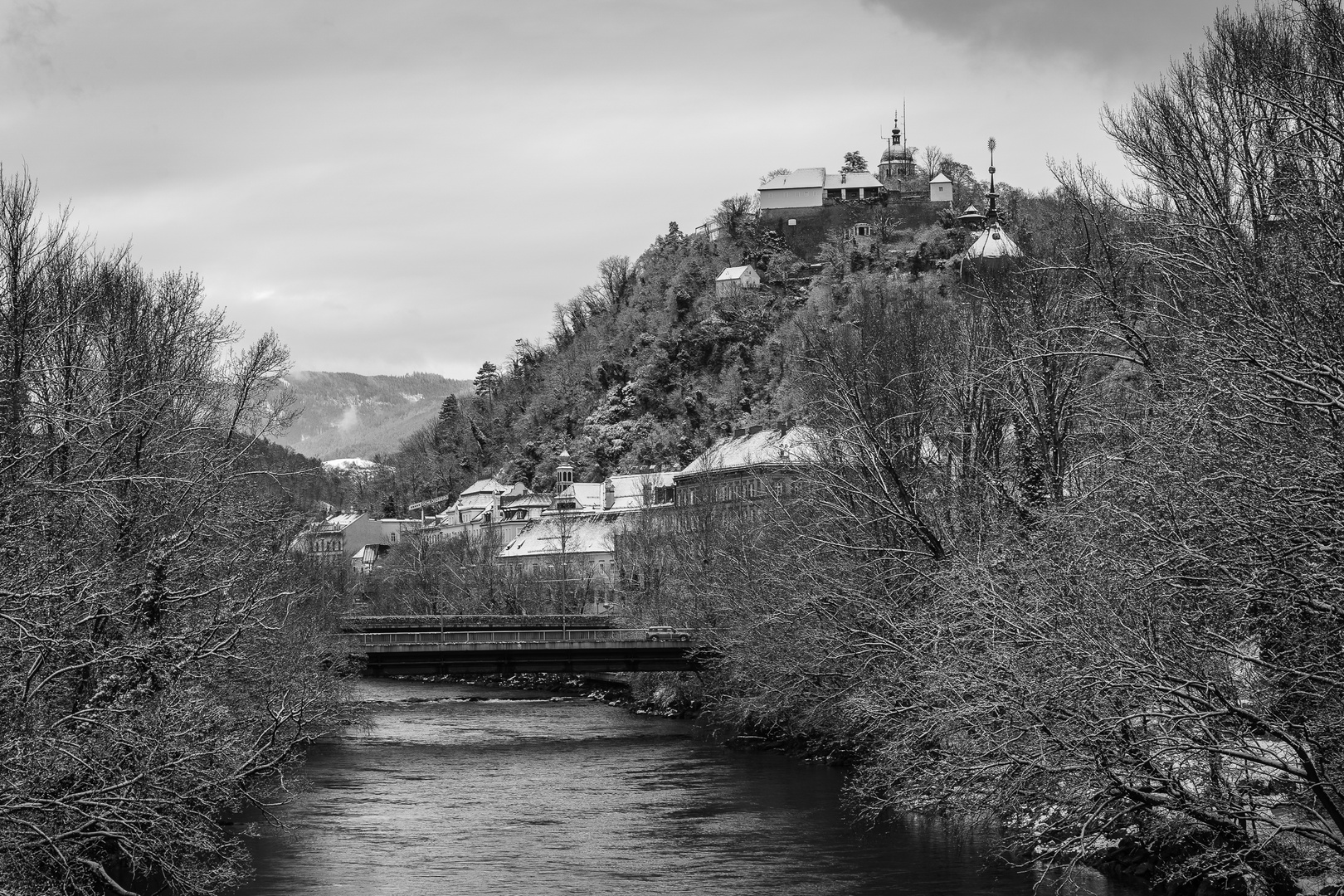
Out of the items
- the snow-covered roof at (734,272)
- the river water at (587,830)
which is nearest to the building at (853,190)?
the snow-covered roof at (734,272)

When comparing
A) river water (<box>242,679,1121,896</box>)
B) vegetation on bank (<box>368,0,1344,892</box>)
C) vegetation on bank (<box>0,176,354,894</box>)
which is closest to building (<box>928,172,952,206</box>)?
river water (<box>242,679,1121,896</box>)

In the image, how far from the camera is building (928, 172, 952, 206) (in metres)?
161

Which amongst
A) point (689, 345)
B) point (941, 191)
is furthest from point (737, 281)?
point (941, 191)

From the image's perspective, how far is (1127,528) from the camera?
1848cm

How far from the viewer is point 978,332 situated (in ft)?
111

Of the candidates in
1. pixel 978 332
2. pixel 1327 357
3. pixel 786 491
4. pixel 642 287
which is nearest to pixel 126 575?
pixel 1327 357

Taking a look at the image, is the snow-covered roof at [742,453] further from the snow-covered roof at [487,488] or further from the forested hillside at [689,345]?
the snow-covered roof at [487,488]

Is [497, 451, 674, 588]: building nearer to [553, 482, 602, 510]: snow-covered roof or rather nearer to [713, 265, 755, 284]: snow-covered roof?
[553, 482, 602, 510]: snow-covered roof

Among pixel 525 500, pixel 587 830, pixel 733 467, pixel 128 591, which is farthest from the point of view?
pixel 525 500

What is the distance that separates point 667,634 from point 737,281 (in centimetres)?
10822

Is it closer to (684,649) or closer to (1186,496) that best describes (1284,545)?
(1186,496)

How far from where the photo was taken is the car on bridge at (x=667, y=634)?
2045 inches

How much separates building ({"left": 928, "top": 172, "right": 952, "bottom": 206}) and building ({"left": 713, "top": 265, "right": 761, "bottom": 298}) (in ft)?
66.1

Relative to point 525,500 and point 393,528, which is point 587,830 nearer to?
point 525,500
